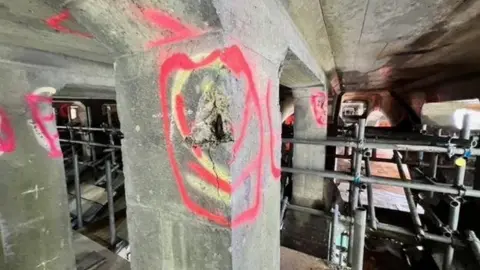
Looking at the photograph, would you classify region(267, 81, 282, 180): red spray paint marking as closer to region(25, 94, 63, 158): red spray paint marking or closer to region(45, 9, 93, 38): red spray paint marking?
region(45, 9, 93, 38): red spray paint marking

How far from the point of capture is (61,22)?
107 cm

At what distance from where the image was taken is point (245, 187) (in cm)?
89

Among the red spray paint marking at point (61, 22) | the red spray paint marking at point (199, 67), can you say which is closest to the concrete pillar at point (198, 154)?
the red spray paint marking at point (199, 67)

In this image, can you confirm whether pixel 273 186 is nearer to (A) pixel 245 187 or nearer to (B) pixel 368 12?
(A) pixel 245 187

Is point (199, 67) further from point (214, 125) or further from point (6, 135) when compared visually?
point (6, 135)

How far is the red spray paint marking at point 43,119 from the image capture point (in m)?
1.88

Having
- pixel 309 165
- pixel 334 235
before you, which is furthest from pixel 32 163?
pixel 309 165

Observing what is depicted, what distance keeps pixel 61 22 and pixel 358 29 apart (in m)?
1.99

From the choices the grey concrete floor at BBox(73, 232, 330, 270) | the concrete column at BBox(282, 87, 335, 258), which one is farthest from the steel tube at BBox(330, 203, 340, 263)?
the concrete column at BBox(282, 87, 335, 258)

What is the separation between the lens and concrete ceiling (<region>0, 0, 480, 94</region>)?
1.19m

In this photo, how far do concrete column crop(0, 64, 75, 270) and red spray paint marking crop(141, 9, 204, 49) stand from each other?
1816 millimetres

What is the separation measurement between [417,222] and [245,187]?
1.94 meters

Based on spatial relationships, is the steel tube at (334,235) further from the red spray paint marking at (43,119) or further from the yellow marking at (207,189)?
the red spray paint marking at (43,119)

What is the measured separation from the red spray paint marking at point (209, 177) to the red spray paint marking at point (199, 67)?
0.03ft
